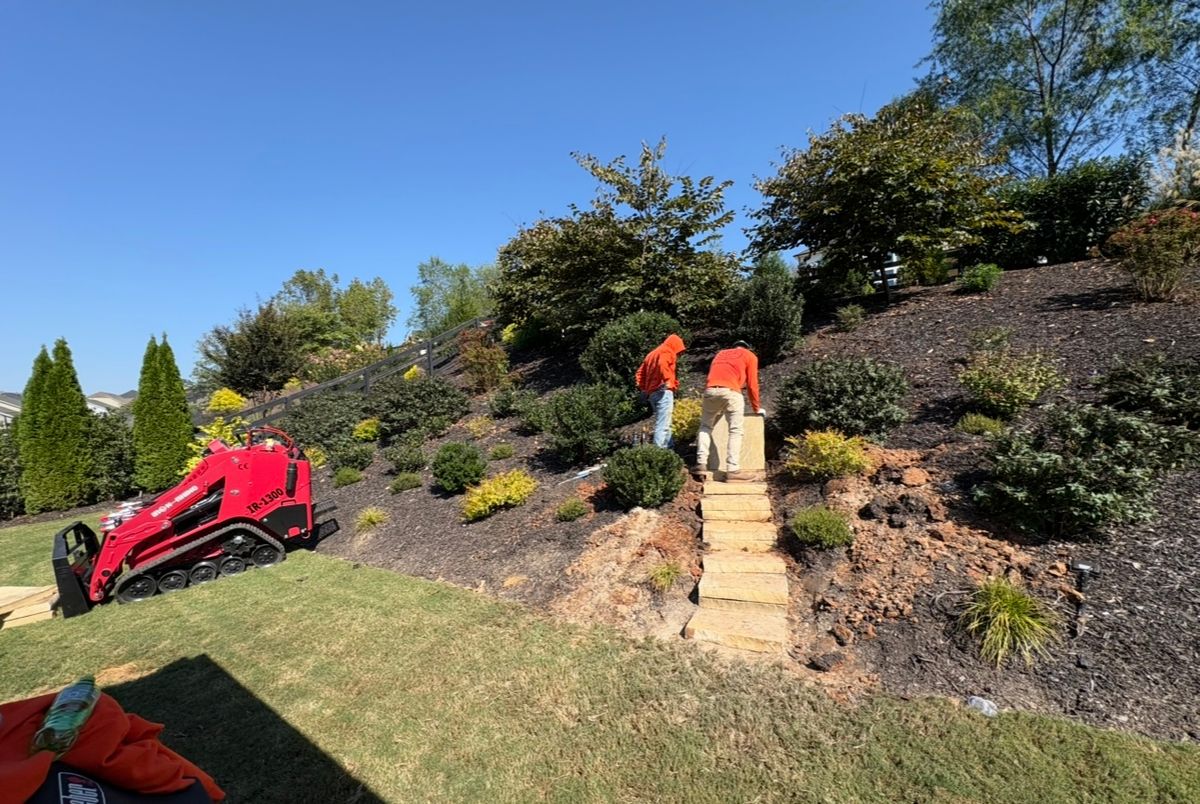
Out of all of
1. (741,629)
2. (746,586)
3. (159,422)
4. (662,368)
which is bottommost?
(741,629)

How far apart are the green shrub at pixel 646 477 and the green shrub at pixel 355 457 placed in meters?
6.14

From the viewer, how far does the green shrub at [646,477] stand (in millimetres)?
5773

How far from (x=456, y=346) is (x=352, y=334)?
699 inches

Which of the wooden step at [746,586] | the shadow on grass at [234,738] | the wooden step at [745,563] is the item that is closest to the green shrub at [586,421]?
the wooden step at [745,563]

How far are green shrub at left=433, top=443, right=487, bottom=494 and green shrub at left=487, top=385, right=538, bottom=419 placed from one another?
2.28 metres

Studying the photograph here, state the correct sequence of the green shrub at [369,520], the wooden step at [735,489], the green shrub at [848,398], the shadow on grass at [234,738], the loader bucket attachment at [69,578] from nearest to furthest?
the shadow on grass at [234,738] → the loader bucket attachment at [69,578] → the wooden step at [735,489] → the green shrub at [848,398] → the green shrub at [369,520]

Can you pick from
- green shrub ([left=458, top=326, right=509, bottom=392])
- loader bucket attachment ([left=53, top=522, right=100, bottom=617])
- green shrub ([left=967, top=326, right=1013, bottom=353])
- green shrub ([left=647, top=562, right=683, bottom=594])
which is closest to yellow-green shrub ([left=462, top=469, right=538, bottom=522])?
green shrub ([left=647, top=562, right=683, bottom=594])

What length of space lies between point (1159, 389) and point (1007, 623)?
3.05 meters

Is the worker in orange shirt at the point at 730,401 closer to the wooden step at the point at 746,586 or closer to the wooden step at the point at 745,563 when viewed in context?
the wooden step at the point at 745,563

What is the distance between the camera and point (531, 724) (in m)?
3.13

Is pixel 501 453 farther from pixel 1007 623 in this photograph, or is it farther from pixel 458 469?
pixel 1007 623

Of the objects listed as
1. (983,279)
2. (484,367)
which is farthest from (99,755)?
(983,279)

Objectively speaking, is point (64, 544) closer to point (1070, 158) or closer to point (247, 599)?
point (247, 599)

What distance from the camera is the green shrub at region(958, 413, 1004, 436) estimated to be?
507cm
